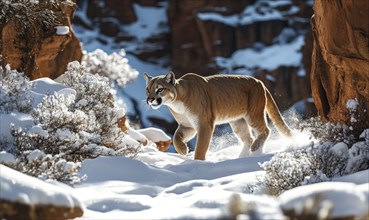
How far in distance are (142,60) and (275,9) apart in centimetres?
1279

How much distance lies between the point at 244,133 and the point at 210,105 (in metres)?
1.22

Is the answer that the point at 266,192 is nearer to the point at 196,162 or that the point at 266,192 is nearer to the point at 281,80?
the point at 196,162

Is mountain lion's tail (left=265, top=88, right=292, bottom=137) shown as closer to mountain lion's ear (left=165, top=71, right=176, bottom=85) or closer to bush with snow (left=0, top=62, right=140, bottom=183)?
mountain lion's ear (left=165, top=71, right=176, bottom=85)

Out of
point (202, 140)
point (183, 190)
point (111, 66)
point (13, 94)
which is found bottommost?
point (111, 66)

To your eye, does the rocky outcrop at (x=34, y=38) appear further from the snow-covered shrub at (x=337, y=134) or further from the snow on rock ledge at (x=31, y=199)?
the snow on rock ledge at (x=31, y=199)

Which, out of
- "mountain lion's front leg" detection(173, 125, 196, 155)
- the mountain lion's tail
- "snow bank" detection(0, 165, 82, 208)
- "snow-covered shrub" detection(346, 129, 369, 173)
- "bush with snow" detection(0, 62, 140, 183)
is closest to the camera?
"snow bank" detection(0, 165, 82, 208)

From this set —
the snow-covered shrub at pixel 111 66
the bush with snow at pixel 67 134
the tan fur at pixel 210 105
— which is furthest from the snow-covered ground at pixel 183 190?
the snow-covered shrub at pixel 111 66

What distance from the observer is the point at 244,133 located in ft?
38.5

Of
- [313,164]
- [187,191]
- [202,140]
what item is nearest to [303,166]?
[313,164]

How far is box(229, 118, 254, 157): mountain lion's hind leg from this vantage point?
11.7m

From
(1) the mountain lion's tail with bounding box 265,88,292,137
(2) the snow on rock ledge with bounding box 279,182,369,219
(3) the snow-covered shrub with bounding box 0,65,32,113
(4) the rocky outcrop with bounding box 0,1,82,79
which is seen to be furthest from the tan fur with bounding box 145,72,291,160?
(2) the snow on rock ledge with bounding box 279,182,369,219

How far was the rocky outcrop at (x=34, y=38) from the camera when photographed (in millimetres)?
11609

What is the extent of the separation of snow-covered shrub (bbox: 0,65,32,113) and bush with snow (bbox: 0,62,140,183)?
0.08ft

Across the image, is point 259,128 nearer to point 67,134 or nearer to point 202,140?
point 202,140
